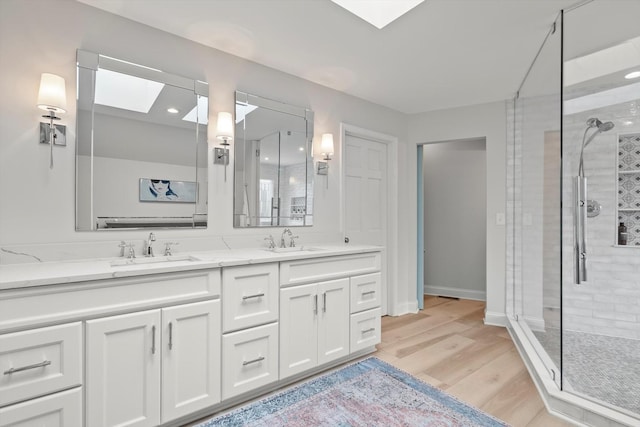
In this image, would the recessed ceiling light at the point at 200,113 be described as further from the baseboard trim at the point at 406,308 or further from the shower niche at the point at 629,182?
the shower niche at the point at 629,182

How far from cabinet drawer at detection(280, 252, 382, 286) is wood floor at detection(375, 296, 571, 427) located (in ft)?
2.43

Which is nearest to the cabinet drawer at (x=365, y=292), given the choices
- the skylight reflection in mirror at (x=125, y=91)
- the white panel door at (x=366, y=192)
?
the white panel door at (x=366, y=192)

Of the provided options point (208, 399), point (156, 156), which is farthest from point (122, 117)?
point (208, 399)

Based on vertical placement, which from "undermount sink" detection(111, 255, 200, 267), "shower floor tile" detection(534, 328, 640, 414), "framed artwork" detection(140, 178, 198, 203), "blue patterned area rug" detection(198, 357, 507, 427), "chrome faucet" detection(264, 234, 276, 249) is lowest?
"blue patterned area rug" detection(198, 357, 507, 427)

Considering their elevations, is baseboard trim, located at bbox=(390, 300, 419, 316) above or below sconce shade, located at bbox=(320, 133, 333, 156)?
below

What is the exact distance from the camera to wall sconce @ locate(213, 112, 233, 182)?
92.5 inches

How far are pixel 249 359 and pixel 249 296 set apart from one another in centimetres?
37

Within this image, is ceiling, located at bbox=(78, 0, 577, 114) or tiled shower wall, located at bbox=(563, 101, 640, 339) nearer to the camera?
ceiling, located at bbox=(78, 0, 577, 114)

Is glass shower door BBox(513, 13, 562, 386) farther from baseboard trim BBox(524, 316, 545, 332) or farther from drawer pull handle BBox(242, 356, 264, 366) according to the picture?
drawer pull handle BBox(242, 356, 264, 366)

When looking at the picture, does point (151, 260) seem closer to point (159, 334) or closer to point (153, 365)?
point (159, 334)

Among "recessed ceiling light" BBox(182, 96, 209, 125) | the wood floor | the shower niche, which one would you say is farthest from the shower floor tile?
"recessed ceiling light" BBox(182, 96, 209, 125)

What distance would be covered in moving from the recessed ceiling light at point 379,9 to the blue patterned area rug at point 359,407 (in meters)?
2.33

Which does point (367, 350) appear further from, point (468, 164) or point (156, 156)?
point (468, 164)

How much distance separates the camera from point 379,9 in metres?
2.04
